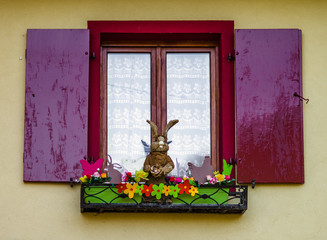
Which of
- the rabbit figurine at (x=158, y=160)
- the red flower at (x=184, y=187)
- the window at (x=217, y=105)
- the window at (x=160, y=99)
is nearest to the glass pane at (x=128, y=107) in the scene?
the window at (x=160, y=99)

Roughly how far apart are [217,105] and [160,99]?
561 millimetres

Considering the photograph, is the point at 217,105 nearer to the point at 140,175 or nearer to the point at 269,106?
the point at 269,106

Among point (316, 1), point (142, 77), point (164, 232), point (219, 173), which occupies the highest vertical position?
point (316, 1)

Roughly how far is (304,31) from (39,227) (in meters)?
3.16

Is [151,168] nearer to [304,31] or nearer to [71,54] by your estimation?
[71,54]

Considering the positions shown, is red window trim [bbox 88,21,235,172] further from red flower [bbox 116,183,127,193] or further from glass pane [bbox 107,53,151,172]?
red flower [bbox 116,183,127,193]

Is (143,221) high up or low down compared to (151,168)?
down

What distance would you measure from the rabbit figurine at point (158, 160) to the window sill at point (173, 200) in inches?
9.0

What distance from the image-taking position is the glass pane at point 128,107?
7.51m

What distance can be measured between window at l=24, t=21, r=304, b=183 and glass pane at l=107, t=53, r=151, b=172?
0.18 meters

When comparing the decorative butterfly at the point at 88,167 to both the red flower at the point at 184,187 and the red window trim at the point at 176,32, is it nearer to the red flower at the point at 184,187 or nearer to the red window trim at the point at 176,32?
the red window trim at the point at 176,32

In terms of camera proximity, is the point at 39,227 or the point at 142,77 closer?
the point at 39,227

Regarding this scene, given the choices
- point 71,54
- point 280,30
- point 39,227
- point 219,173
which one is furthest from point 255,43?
point 39,227

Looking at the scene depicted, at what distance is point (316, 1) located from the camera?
7605 millimetres
